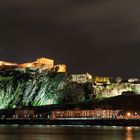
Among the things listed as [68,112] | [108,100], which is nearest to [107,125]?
[68,112]

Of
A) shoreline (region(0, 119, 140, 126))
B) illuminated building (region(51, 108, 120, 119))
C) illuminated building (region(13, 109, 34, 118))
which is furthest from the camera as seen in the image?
illuminated building (region(13, 109, 34, 118))

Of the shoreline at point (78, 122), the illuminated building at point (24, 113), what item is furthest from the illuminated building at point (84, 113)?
the shoreline at point (78, 122)

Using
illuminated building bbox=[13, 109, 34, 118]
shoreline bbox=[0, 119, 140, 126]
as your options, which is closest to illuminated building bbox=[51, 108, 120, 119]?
illuminated building bbox=[13, 109, 34, 118]

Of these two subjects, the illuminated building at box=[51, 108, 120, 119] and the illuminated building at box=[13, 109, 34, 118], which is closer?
the illuminated building at box=[51, 108, 120, 119]

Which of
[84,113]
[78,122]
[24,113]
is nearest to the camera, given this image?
[78,122]

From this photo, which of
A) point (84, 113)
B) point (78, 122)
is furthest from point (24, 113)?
point (78, 122)

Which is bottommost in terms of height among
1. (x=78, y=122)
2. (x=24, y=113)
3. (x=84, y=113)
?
(x=78, y=122)

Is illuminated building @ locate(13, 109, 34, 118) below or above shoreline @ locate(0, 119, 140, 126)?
above

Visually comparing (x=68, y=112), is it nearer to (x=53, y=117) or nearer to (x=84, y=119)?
(x=53, y=117)

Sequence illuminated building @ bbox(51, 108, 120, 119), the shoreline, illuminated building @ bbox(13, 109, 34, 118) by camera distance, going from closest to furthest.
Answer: the shoreline, illuminated building @ bbox(51, 108, 120, 119), illuminated building @ bbox(13, 109, 34, 118)

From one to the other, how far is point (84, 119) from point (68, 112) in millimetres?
16274

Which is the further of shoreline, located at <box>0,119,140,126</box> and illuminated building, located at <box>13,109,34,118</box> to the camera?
illuminated building, located at <box>13,109,34,118</box>

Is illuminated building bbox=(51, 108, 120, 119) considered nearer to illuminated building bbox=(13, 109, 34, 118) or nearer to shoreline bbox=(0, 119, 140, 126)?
illuminated building bbox=(13, 109, 34, 118)

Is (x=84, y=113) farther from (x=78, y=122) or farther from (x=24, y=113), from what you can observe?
(x=24, y=113)
